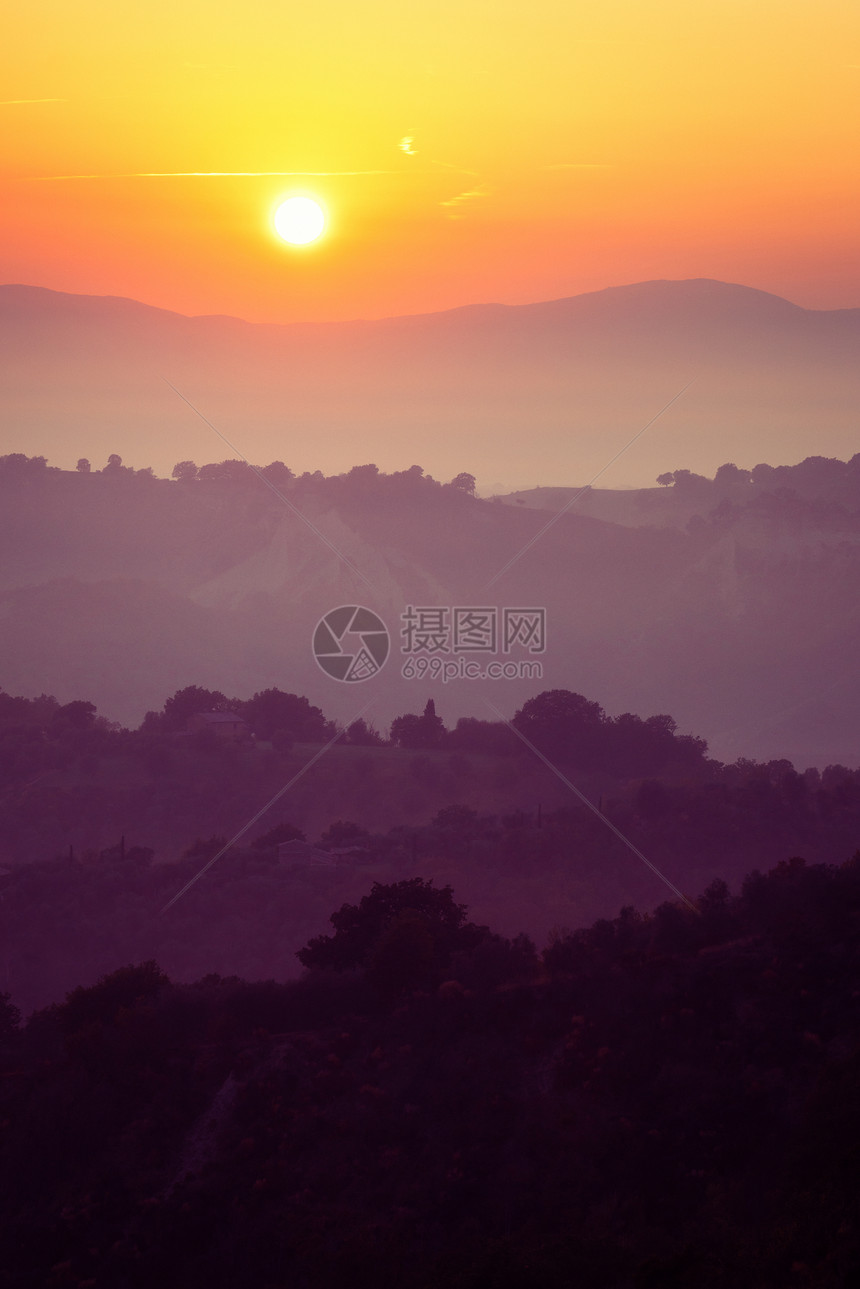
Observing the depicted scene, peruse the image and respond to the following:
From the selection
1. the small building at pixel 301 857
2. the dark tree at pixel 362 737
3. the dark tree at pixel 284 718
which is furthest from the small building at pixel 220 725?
the small building at pixel 301 857

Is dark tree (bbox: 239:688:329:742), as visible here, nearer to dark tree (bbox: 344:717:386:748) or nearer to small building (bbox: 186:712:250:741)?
small building (bbox: 186:712:250:741)

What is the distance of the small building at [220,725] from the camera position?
102 metres

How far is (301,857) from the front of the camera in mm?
71125

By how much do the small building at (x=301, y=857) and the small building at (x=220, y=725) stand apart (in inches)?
1177

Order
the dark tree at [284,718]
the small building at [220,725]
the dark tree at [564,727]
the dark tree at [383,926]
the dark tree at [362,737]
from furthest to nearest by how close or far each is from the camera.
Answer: the dark tree at [284,718]
the small building at [220,725]
the dark tree at [362,737]
the dark tree at [564,727]
the dark tree at [383,926]

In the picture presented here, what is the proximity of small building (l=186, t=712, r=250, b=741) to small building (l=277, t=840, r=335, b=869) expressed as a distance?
2990 cm


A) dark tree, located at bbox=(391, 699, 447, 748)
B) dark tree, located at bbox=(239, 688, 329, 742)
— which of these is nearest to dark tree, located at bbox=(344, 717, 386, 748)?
dark tree, located at bbox=(391, 699, 447, 748)

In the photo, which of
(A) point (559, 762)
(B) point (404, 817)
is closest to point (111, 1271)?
(B) point (404, 817)

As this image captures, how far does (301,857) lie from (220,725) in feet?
113

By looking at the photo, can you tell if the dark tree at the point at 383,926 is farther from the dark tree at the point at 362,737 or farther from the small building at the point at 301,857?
the dark tree at the point at 362,737

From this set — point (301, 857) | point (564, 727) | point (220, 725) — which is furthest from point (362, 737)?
point (301, 857)

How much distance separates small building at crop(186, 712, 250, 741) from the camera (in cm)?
10175

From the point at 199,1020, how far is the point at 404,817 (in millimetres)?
56631

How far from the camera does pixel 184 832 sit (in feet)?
283
